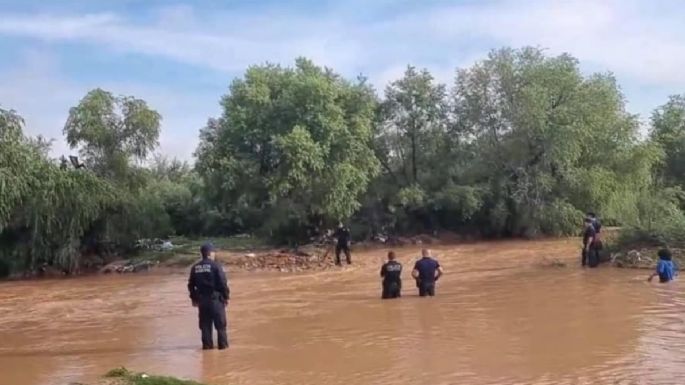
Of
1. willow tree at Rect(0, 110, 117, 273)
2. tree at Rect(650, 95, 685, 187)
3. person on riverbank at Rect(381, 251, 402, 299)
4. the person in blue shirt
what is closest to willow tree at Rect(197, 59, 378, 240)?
willow tree at Rect(0, 110, 117, 273)

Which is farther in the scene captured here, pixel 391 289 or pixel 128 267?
pixel 128 267

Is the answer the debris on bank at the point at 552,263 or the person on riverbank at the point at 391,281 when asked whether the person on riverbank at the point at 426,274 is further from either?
the debris on bank at the point at 552,263

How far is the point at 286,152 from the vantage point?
36.0m

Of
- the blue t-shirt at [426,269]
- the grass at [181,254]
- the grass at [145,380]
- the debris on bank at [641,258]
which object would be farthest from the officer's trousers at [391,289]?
the grass at [181,254]

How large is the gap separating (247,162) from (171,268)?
6.84 meters

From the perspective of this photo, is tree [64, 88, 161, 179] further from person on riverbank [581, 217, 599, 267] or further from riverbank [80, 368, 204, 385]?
riverbank [80, 368, 204, 385]

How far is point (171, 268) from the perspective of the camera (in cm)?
3228

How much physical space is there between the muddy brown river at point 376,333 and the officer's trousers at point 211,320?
0.25 metres

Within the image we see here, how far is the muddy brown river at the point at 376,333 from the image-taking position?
34.5 feet

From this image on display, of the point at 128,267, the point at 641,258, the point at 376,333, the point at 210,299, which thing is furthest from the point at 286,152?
the point at 210,299

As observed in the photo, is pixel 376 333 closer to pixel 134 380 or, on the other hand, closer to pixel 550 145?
pixel 134 380

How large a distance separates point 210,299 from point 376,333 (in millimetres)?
2887

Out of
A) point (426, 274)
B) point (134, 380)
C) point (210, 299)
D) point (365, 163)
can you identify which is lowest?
point (134, 380)

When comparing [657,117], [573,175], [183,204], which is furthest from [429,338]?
[657,117]
